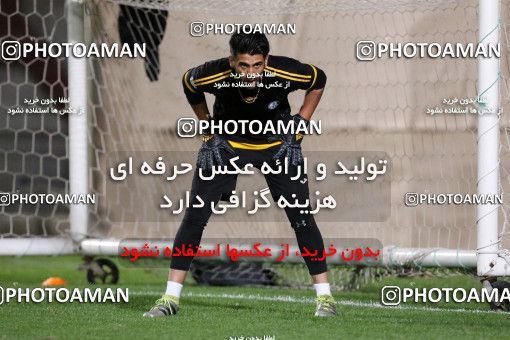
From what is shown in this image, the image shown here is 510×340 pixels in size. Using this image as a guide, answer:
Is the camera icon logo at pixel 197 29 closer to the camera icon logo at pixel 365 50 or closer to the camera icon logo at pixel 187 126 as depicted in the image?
the camera icon logo at pixel 187 126

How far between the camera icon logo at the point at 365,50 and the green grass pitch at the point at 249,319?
1480mm

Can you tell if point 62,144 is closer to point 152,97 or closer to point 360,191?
point 152,97

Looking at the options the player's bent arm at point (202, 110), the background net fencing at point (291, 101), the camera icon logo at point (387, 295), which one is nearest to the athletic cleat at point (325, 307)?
the camera icon logo at point (387, 295)

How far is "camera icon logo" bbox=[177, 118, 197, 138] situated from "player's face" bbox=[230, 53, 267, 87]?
755mm

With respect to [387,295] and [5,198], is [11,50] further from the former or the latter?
[387,295]

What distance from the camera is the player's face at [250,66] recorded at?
5285mm

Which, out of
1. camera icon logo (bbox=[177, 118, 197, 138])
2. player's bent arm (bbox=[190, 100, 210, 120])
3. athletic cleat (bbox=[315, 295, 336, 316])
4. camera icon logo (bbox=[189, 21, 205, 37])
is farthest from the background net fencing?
player's bent arm (bbox=[190, 100, 210, 120])

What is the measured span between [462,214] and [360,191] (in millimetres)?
695

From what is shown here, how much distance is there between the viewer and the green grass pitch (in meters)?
4.85

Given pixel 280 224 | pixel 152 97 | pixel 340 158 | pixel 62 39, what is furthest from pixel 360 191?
pixel 62 39

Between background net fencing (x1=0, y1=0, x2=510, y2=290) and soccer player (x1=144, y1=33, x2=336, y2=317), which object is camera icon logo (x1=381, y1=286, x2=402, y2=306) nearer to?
soccer player (x1=144, y1=33, x2=336, y2=317)

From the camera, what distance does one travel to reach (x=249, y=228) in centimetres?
773

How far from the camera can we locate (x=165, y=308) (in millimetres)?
5465

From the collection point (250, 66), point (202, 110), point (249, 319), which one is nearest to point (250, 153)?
point (202, 110)
